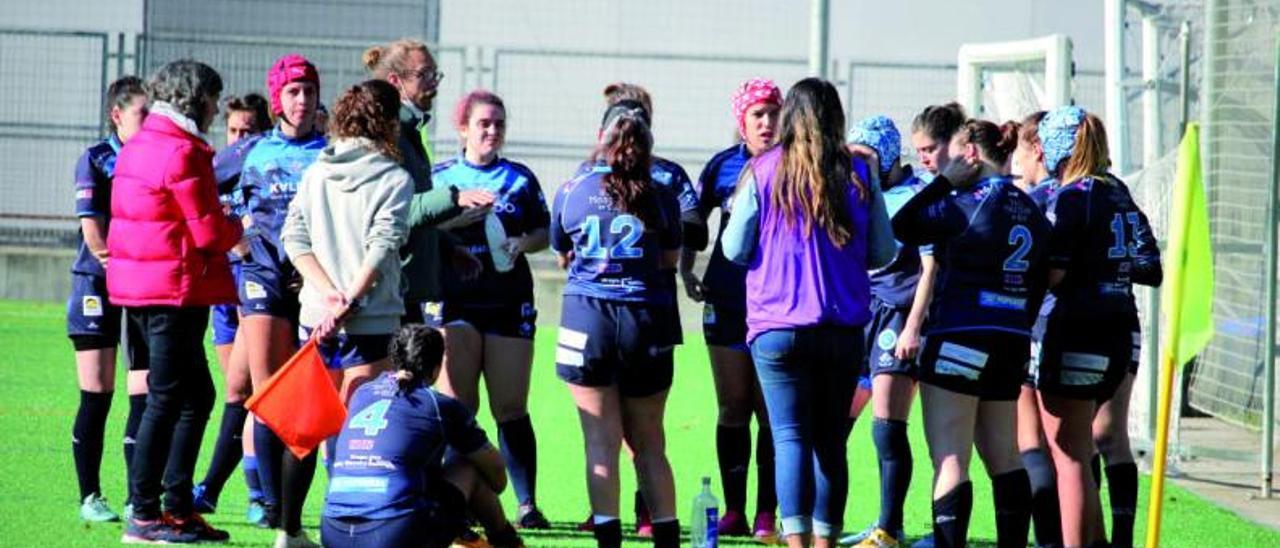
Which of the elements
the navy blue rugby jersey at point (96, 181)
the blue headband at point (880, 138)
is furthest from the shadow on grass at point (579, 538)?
the navy blue rugby jersey at point (96, 181)

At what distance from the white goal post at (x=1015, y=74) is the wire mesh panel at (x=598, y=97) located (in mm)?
4113

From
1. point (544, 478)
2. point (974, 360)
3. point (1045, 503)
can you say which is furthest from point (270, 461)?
point (1045, 503)

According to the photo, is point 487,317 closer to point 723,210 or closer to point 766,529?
point 723,210

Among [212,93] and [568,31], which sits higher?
[568,31]

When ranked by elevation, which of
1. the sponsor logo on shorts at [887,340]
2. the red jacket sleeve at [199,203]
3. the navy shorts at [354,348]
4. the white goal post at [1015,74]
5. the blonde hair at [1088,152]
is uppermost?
the white goal post at [1015,74]

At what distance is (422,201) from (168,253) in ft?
3.50

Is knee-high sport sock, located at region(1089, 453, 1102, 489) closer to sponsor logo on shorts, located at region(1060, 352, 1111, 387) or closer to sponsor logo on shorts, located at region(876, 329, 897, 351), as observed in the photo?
sponsor logo on shorts, located at region(1060, 352, 1111, 387)

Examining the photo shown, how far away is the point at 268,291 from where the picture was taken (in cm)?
797

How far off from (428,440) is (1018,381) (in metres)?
2.22

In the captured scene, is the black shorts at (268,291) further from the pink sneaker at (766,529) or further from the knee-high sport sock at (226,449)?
the pink sneaker at (766,529)

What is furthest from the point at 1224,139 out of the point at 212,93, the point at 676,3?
the point at 676,3

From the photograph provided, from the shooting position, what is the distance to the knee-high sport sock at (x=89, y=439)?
8.29 meters

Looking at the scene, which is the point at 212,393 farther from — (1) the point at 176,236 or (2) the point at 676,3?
(2) the point at 676,3

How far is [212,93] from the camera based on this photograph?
7.78 metres
